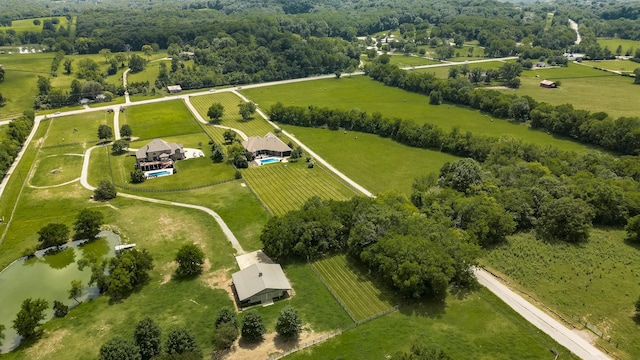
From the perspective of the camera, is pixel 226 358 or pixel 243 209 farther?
pixel 243 209

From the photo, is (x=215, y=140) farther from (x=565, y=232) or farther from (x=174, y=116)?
(x=565, y=232)

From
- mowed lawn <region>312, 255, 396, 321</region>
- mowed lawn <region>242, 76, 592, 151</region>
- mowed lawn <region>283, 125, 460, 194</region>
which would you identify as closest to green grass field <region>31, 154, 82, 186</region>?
mowed lawn <region>283, 125, 460, 194</region>

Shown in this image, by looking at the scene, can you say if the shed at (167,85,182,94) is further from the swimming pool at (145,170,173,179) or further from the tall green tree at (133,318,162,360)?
the tall green tree at (133,318,162,360)

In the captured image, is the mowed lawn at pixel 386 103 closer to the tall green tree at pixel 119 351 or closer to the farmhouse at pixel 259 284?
the farmhouse at pixel 259 284

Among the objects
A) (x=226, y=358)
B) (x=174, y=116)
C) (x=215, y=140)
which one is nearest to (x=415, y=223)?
(x=226, y=358)

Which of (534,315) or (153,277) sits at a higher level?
(153,277)
